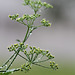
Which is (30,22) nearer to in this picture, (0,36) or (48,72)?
(48,72)

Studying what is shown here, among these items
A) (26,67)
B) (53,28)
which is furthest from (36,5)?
(53,28)

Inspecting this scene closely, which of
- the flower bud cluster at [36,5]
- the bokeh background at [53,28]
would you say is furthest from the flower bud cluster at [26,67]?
the bokeh background at [53,28]

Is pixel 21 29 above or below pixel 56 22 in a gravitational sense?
below

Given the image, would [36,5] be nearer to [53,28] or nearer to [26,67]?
[26,67]

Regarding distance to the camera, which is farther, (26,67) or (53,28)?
(53,28)

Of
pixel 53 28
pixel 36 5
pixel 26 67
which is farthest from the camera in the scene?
pixel 53 28

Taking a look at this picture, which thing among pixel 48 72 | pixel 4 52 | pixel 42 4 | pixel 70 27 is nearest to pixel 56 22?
pixel 70 27

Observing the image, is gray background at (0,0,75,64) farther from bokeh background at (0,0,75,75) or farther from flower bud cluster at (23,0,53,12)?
flower bud cluster at (23,0,53,12)

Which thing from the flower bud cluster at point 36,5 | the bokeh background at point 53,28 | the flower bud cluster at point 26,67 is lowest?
the flower bud cluster at point 26,67

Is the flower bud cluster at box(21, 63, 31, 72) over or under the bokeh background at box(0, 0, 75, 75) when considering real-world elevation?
under

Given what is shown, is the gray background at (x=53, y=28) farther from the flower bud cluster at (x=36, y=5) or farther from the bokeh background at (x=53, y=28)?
the flower bud cluster at (x=36, y=5)

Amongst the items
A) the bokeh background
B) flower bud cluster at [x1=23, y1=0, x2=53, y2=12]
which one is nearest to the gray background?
the bokeh background
